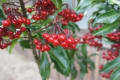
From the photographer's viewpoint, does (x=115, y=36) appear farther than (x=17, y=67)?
No

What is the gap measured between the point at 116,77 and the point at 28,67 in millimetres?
2650

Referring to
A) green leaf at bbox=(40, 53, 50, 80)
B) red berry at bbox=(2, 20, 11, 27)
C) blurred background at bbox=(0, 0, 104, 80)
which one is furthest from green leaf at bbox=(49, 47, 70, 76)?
blurred background at bbox=(0, 0, 104, 80)

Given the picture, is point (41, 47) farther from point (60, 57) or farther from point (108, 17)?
point (108, 17)

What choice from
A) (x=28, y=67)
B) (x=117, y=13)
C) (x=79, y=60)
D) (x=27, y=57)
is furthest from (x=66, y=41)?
(x=27, y=57)

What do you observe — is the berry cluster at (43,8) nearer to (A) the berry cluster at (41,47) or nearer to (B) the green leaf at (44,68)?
(A) the berry cluster at (41,47)

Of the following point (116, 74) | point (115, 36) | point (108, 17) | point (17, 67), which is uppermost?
point (108, 17)

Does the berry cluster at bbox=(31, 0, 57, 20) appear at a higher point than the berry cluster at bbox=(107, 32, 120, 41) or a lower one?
higher

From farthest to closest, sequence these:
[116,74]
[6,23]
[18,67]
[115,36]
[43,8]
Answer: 1. [18,67]
2. [115,36]
3. [116,74]
4. [43,8]
5. [6,23]

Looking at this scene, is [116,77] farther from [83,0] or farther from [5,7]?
[5,7]

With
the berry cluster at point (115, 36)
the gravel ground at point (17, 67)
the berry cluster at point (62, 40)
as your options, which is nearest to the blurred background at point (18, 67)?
the gravel ground at point (17, 67)

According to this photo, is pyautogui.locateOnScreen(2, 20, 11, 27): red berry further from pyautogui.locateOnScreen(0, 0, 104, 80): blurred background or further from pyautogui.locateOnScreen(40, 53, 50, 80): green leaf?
pyautogui.locateOnScreen(0, 0, 104, 80): blurred background

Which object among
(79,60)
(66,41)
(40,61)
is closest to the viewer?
(66,41)

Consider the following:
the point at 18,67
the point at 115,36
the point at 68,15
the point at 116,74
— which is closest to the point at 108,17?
the point at 68,15

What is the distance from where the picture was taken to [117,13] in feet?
3.14
